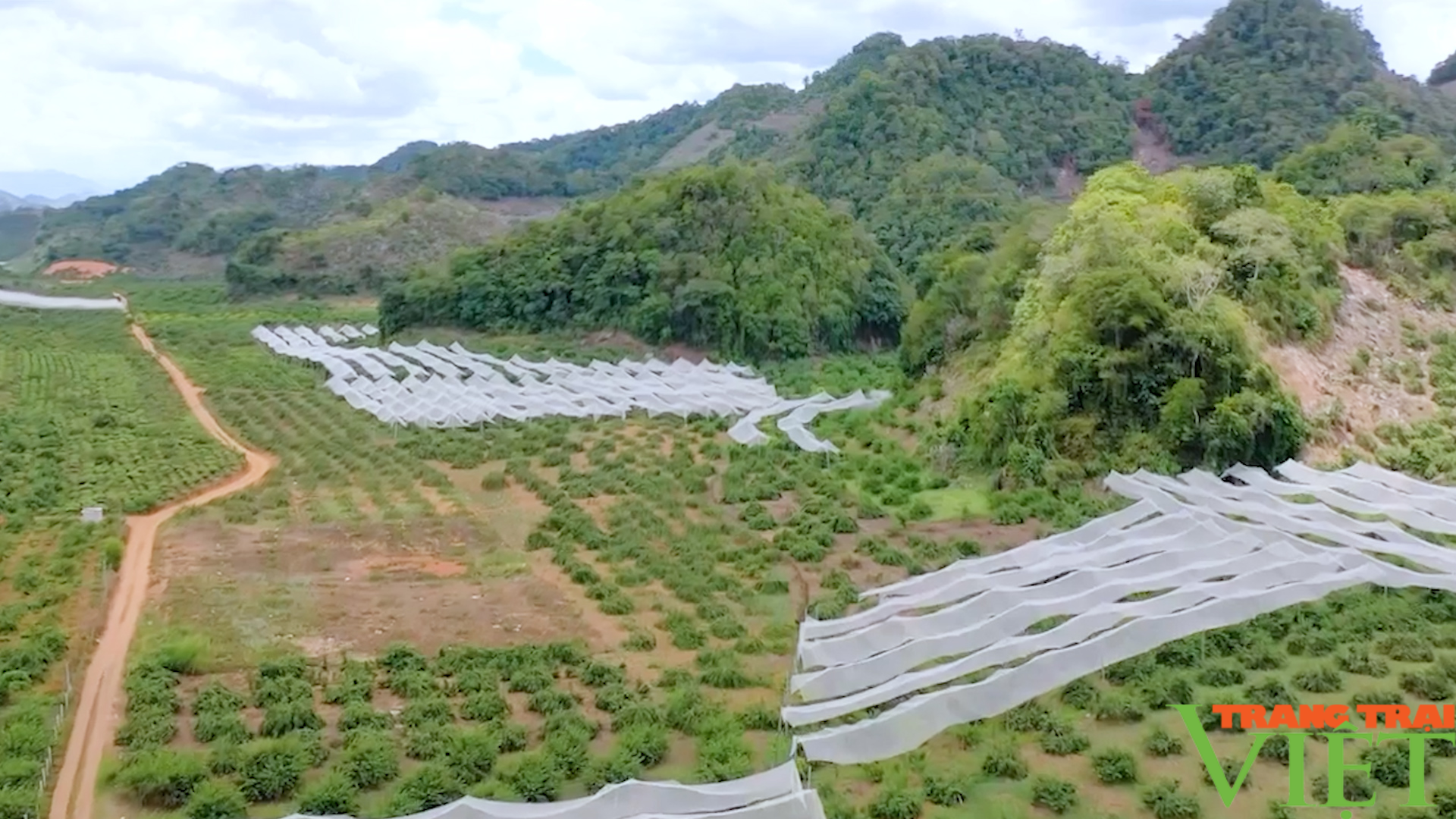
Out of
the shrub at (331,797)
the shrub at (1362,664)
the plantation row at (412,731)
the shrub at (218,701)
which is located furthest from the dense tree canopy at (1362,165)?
the shrub at (331,797)

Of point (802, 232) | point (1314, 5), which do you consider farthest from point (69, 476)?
point (1314, 5)

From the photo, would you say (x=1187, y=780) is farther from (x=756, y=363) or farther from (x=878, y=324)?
(x=878, y=324)

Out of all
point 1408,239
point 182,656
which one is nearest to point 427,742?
point 182,656

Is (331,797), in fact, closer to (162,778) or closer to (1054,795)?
(162,778)

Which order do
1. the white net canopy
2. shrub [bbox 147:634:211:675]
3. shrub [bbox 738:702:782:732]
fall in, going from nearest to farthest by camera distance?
the white net canopy < shrub [bbox 738:702:782:732] < shrub [bbox 147:634:211:675]

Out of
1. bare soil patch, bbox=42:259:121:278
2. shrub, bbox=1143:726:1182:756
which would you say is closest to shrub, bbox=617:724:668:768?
shrub, bbox=1143:726:1182:756

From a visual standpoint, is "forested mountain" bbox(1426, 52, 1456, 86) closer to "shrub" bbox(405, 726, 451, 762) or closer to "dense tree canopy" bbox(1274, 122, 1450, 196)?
"dense tree canopy" bbox(1274, 122, 1450, 196)
